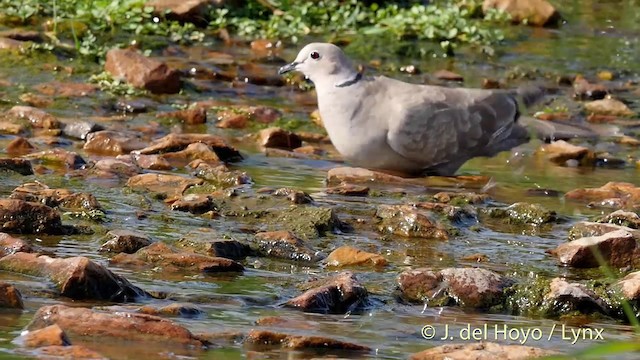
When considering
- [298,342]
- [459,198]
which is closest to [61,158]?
[459,198]

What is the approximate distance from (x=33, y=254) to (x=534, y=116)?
256 inches

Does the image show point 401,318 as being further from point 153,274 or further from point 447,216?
point 447,216

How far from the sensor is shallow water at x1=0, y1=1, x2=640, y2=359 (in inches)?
189

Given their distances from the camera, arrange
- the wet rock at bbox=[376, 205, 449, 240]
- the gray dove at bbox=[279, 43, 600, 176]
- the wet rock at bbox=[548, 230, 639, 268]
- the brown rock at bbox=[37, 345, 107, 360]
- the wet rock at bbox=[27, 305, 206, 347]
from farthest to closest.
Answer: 1. the gray dove at bbox=[279, 43, 600, 176]
2. the wet rock at bbox=[376, 205, 449, 240]
3. the wet rock at bbox=[548, 230, 639, 268]
4. the wet rock at bbox=[27, 305, 206, 347]
5. the brown rock at bbox=[37, 345, 107, 360]

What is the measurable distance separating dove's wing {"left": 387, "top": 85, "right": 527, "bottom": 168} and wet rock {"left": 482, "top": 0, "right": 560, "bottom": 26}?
17.2 feet

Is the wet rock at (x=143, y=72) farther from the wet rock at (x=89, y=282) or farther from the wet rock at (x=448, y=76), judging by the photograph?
the wet rock at (x=89, y=282)

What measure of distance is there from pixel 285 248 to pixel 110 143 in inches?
118

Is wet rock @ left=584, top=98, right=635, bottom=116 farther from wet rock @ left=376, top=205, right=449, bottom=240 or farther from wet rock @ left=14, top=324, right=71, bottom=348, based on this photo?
wet rock @ left=14, top=324, right=71, bottom=348

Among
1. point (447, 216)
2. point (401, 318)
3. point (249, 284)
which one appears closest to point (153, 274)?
point (249, 284)

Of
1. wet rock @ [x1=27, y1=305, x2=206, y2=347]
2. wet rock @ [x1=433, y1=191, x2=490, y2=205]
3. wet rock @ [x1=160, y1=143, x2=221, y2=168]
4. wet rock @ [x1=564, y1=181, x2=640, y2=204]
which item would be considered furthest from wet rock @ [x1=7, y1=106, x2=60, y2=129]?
wet rock @ [x1=27, y1=305, x2=206, y2=347]

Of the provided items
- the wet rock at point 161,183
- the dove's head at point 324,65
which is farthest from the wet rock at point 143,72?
the wet rock at point 161,183

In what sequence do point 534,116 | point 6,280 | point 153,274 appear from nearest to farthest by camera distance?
point 6,280 → point 153,274 → point 534,116

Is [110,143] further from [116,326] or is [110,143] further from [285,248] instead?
[116,326]

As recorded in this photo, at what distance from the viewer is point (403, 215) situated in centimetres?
700
